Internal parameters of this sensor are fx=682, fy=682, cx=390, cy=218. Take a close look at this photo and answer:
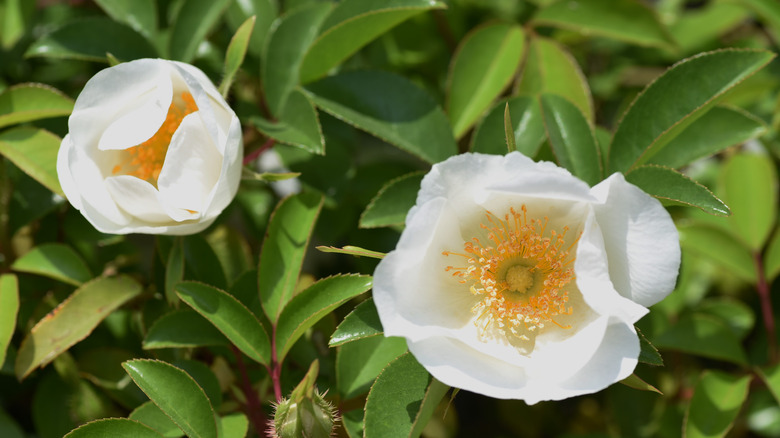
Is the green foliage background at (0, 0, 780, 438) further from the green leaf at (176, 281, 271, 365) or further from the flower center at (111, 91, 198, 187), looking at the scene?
the flower center at (111, 91, 198, 187)

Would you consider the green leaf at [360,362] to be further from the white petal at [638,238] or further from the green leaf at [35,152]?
the green leaf at [35,152]

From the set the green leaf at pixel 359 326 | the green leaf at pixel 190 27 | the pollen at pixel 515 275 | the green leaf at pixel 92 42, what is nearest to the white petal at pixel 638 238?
the pollen at pixel 515 275

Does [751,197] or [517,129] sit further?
[751,197]

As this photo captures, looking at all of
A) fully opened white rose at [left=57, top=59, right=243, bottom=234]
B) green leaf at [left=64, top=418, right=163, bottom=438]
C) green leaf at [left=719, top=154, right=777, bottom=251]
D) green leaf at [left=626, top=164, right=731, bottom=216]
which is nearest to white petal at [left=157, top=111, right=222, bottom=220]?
fully opened white rose at [left=57, top=59, right=243, bottom=234]

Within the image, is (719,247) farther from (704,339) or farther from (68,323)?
(68,323)

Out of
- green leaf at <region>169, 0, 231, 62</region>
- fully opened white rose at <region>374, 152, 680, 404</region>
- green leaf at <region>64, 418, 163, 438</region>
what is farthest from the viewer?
green leaf at <region>169, 0, 231, 62</region>

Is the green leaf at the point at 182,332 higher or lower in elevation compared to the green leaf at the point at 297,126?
lower

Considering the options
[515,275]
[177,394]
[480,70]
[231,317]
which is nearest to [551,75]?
[480,70]
